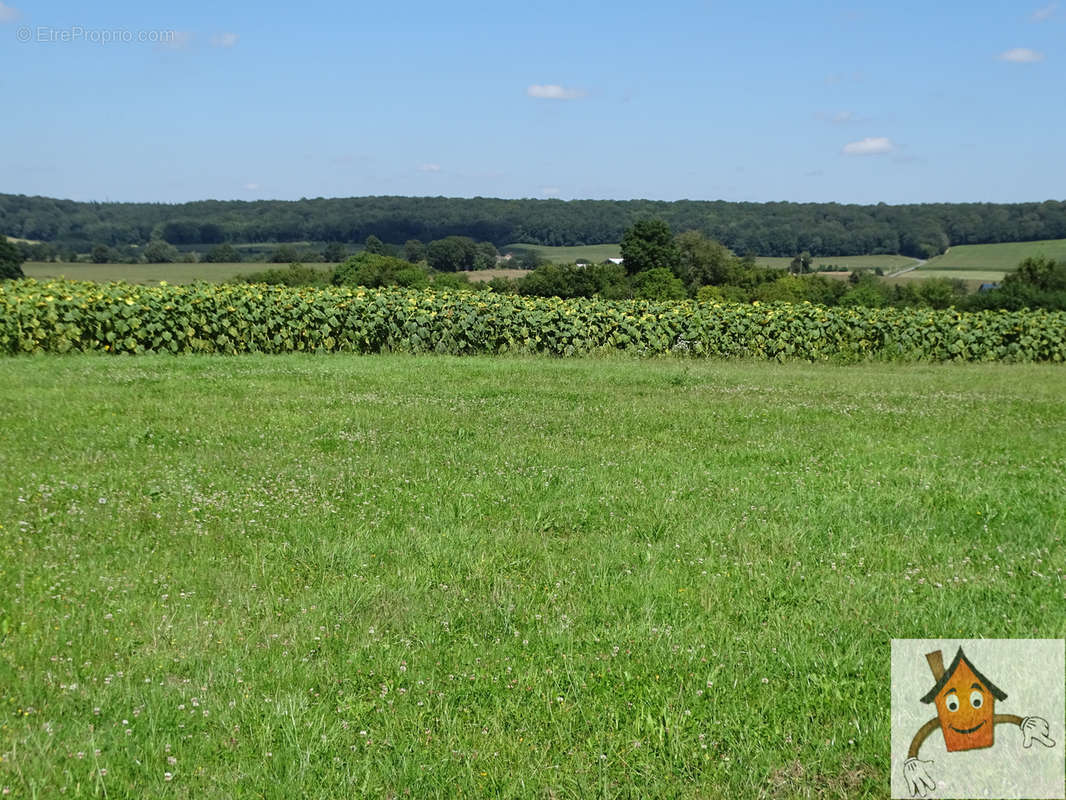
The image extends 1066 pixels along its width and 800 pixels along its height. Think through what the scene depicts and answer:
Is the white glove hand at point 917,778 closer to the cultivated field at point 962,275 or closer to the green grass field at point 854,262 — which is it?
the cultivated field at point 962,275

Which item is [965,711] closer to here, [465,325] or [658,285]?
[465,325]

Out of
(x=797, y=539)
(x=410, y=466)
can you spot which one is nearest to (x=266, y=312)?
(x=410, y=466)

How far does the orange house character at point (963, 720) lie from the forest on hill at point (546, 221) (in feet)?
255

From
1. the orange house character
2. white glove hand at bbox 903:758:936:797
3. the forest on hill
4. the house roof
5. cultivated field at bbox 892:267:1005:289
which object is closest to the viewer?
white glove hand at bbox 903:758:936:797

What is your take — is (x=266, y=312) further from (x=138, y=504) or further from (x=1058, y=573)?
(x=1058, y=573)

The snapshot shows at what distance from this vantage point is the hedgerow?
56.3ft

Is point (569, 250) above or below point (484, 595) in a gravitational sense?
above

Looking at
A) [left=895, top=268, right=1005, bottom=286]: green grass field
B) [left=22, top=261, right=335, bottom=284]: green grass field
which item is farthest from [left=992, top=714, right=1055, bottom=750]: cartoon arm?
[left=895, top=268, right=1005, bottom=286]: green grass field

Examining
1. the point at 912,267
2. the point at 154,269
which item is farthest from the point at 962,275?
the point at 154,269

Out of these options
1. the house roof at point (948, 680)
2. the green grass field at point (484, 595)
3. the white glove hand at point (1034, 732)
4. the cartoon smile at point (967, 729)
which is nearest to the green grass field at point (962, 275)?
the green grass field at point (484, 595)

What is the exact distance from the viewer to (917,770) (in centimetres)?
351

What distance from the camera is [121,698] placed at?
13.0 ft

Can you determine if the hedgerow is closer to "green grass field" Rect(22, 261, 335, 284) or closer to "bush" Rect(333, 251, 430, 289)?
"bush" Rect(333, 251, 430, 289)

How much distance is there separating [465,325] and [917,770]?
56.7ft
